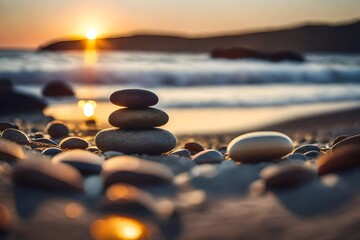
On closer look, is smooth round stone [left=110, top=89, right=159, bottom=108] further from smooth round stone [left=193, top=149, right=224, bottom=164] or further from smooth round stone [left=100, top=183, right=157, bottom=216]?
smooth round stone [left=100, top=183, right=157, bottom=216]

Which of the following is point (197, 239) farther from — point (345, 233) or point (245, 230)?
point (345, 233)

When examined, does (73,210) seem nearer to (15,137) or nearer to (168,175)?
(168,175)

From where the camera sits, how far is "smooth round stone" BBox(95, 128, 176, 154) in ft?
15.3

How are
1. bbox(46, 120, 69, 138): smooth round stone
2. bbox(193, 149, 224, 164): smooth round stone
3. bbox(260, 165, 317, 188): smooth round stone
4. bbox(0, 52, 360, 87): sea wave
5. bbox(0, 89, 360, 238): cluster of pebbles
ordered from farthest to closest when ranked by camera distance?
bbox(0, 52, 360, 87): sea wave → bbox(46, 120, 69, 138): smooth round stone → bbox(193, 149, 224, 164): smooth round stone → bbox(260, 165, 317, 188): smooth round stone → bbox(0, 89, 360, 238): cluster of pebbles

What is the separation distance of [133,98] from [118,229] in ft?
9.93

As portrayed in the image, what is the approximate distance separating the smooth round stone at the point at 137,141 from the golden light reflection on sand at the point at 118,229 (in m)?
2.63

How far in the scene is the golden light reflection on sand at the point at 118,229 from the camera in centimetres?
185

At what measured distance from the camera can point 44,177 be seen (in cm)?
225

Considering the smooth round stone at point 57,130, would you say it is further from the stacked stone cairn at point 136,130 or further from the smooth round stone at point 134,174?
the smooth round stone at point 134,174

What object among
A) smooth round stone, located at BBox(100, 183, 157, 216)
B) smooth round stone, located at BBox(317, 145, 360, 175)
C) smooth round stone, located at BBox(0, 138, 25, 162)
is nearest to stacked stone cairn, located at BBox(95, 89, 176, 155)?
smooth round stone, located at BBox(0, 138, 25, 162)

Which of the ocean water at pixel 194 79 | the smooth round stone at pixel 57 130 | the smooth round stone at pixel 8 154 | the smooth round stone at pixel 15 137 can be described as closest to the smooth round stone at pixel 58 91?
the ocean water at pixel 194 79

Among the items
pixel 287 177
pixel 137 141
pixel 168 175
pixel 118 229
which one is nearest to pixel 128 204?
pixel 118 229

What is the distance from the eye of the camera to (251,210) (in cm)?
214

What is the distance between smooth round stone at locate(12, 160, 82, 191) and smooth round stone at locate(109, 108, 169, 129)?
248cm
